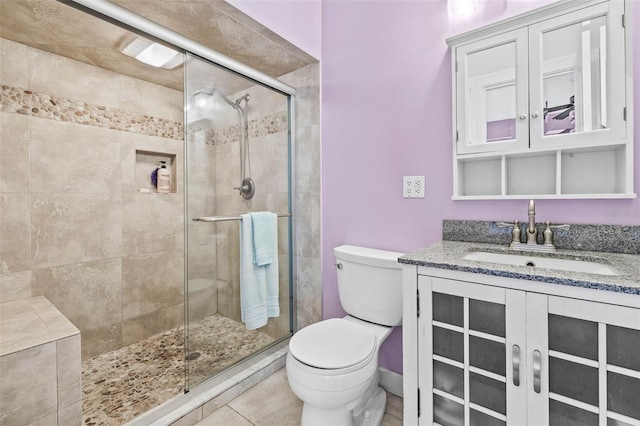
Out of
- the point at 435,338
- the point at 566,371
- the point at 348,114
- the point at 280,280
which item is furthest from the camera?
the point at 280,280

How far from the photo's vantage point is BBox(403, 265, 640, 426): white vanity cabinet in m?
0.83

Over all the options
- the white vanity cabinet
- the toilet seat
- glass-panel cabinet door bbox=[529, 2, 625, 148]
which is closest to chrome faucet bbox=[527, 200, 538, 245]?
glass-panel cabinet door bbox=[529, 2, 625, 148]

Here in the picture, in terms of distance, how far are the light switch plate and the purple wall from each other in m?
0.03

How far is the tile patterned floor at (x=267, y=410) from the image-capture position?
1.47 m

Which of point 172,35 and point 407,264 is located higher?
point 172,35

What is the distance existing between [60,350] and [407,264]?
1466mm

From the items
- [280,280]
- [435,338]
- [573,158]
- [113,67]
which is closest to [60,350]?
[280,280]

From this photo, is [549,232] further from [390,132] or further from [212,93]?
[212,93]

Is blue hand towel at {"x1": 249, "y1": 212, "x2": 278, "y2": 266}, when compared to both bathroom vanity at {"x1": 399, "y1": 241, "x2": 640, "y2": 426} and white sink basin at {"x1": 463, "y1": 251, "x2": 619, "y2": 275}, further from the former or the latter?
white sink basin at {"x1": 463, "y1": 251, "x2": 619, "y2": 275}

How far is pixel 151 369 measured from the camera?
1933 mm

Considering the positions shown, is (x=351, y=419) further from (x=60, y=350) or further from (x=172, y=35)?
(x=172, y=35)

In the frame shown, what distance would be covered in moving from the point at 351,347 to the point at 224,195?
1027mm

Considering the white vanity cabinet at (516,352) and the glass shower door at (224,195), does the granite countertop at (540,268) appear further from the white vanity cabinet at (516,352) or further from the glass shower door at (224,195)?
the glass shower door at (224,195)

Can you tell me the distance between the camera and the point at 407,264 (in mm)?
1163
